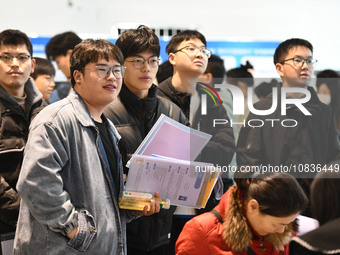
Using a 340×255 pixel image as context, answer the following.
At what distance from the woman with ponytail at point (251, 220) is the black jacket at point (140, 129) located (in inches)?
12.9

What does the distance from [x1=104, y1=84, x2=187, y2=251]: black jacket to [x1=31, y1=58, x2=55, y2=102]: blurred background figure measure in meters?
1.41

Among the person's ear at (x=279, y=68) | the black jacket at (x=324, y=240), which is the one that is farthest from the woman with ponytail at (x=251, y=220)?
the black jacket at (x=324, y=240)

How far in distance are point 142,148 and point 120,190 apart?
21cm

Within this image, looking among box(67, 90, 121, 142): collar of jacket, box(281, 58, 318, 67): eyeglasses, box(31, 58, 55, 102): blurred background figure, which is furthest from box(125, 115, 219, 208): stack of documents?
box(31, 58, 55, 102): blurred background figure

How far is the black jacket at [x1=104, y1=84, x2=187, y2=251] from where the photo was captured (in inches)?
104

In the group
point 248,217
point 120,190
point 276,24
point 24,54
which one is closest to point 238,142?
point 248,217

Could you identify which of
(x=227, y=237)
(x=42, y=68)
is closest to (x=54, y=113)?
(x=227, y=237)

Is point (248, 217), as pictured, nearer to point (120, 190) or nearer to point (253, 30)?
point (120, 190)

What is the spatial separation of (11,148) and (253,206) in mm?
1250

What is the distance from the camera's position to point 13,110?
2727 mm

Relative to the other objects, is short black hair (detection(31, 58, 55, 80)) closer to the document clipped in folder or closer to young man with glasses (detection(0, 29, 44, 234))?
young man with glasses (detection(0, 29, 44, 234))

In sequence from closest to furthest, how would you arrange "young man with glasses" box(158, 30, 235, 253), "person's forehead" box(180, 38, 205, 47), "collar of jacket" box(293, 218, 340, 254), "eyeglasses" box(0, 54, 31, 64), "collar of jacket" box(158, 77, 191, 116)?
"collar of jacket" box(293, 218, 340, 254), "young man with glasses" box(158, 30, 235, 253), "eyeglasses" box(0, 54, 31, 64), "collar of jacket" box(158, 77, 191, 116), "person's forehead" box(180, 38, 205, 47)

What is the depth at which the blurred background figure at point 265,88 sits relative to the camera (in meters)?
2.39

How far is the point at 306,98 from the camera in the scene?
7.67ft
